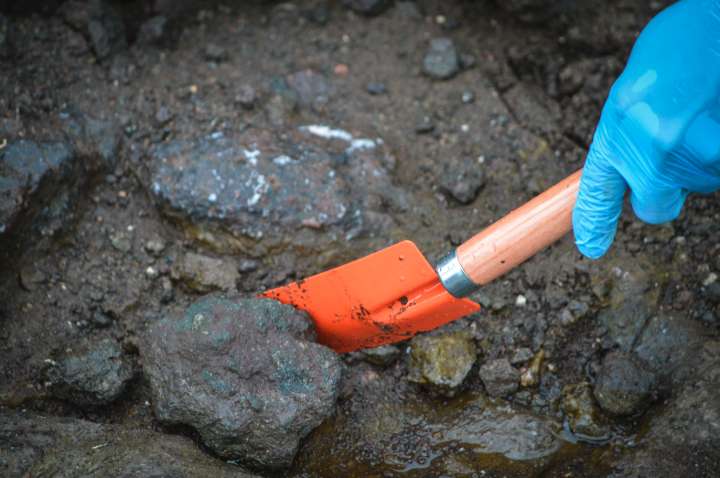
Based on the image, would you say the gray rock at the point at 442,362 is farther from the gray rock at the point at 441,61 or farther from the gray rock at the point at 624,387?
the gray rock at the point at 441,61

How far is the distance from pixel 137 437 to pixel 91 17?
7.98ft

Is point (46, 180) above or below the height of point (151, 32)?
below

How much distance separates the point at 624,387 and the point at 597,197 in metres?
0.92

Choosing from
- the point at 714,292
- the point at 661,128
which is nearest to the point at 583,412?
the point at 714,292

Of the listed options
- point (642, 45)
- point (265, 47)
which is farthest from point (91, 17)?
point (642, 45)

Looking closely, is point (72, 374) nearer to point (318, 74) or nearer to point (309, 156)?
point (309, 156)

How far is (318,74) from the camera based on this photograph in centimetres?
314

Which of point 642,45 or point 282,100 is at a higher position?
point 642,45

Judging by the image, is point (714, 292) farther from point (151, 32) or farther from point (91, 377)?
point (151, 32)

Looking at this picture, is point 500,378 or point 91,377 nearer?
point 91,377

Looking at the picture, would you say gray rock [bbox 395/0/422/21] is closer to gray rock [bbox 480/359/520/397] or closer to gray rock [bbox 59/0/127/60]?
gray rock [bbox 59/0/127/60]

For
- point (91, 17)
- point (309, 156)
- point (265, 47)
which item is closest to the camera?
point (309, 156)

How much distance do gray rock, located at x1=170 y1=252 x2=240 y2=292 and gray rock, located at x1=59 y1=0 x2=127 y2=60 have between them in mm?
1429

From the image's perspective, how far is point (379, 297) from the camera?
2.34 metres
